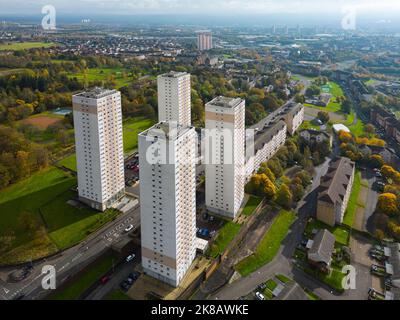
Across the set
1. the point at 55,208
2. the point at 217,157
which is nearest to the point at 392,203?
the point at 217,157

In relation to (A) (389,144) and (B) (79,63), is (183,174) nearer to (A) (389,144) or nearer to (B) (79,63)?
(A) (389,144)

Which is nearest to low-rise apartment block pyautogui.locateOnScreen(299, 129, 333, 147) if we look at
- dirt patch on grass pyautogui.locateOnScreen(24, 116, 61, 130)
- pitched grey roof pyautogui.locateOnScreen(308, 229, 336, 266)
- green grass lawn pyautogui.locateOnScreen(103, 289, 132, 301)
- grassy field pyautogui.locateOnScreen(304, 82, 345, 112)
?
grassy field pyautogui.locateOnScreen(304, 82, 345, 112)

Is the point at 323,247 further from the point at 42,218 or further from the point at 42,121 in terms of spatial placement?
the point at 42,121

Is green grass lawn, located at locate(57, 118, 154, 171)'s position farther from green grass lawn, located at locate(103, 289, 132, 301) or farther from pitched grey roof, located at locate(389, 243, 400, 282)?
pitched grey roof, located at locate(389, 243, 400, 282)

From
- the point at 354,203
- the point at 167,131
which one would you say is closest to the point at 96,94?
the point at 167,131

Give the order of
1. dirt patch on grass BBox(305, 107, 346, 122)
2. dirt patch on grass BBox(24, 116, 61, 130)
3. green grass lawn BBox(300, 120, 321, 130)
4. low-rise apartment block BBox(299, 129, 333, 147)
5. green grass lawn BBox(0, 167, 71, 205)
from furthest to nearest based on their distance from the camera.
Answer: dirt patch on grass BBox(305, 107, 346, 122), green grass lawn BBox(300, 120, 321, 130), dirt patch on grass BBox(24, 116, 61, 130), low-rise apartment block BBox(299, 129, 333, 147), green grass lawn BBox(0, 167, 71, 205)

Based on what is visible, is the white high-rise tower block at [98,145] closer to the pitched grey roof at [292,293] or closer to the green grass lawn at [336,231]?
the pitched grey roof at [292,293]
